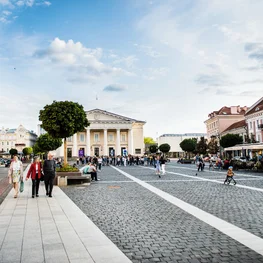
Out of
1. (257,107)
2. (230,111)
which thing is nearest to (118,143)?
(230,111)

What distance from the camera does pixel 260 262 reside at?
4676 millimetres

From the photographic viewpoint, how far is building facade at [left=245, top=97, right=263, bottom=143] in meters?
54.5

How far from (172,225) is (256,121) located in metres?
53.8

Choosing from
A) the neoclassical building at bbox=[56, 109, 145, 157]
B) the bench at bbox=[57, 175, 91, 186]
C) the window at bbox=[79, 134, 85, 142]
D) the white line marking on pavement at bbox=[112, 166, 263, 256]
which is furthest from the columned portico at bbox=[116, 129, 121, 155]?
the white line marking on pavement at bbox=[112, 166, 263, 256]

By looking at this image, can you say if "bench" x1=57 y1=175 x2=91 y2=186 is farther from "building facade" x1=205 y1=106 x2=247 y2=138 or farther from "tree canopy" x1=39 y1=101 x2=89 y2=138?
"building facade" x1=205 y1=106 x2=247 y2=138

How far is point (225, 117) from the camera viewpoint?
255 ft

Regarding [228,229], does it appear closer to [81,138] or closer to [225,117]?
[225,117]

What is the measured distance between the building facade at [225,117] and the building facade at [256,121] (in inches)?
667

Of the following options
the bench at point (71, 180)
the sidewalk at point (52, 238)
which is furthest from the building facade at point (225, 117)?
the sidewalk at point (52, 238)

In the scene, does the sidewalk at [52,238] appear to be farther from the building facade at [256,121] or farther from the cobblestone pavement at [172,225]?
the building facade at [256,121]

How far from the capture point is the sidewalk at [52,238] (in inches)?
192

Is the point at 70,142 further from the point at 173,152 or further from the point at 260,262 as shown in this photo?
the point at 260,262

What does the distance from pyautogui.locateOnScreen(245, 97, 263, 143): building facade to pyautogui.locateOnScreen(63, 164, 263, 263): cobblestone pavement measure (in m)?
45.7

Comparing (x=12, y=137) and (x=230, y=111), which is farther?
(x=12, y=137)
